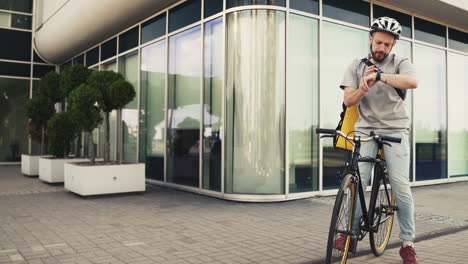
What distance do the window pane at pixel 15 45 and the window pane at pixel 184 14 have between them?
9207 mm

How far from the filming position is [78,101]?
7742mm

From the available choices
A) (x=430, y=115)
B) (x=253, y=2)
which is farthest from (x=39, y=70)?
(x=430, y=115)

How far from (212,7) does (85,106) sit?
300cm

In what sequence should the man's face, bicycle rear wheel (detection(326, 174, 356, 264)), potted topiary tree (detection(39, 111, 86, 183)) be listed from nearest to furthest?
bicycle rear wheel (detection(326, 174, 356, 264)) < the man's face < potted topiary tree (detection(39, 111, 86, 183))

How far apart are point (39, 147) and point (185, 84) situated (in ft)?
31.2

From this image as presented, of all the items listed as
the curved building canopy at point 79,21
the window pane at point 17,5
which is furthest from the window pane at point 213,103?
the window pane at point 17,5

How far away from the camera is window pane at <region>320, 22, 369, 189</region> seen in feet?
25.3

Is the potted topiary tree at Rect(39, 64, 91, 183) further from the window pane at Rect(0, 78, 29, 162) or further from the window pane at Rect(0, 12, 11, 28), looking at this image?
the window pane at Rect(0, 12, 11, 28)

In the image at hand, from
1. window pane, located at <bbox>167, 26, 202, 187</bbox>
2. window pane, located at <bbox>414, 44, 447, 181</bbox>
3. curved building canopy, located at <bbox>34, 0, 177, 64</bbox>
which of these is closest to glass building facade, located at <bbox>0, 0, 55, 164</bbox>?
curved building canopy, located at <bbox>34, 0, 177, 64</bbox>

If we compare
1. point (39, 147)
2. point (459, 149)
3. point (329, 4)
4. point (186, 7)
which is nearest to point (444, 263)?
point (329, 4)

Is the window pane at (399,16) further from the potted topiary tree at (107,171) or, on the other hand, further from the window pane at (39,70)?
the window pane at (39,70)

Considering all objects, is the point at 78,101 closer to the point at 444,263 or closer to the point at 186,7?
the point at 186,7

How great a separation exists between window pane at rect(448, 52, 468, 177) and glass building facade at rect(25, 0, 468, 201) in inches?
2.0

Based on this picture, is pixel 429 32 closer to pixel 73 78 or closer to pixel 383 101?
pixel 383 101
